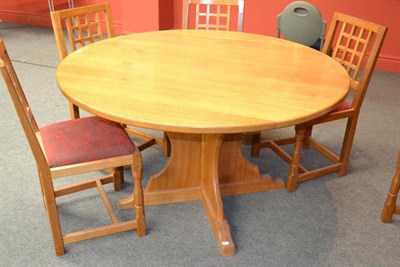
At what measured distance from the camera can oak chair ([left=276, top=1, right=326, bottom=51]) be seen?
3.19m

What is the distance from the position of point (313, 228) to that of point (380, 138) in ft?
3.99

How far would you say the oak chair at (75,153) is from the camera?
1570 mm

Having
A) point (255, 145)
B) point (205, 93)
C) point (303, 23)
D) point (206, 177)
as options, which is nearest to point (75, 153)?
point (205, 93)

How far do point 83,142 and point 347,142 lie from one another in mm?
1479

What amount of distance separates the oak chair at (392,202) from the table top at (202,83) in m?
0.57

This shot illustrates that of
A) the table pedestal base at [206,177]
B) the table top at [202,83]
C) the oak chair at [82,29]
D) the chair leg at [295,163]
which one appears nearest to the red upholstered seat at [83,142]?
the table top at [202,83]

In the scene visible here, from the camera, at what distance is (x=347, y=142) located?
7.63 feet

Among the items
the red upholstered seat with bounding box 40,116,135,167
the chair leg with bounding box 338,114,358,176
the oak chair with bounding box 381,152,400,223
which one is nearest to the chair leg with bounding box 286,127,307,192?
the chair leg with bounding box 338,114,358,176

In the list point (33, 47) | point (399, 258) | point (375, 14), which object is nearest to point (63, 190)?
point (399, 258)

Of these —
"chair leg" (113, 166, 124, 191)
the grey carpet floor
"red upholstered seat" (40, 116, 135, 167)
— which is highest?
"red upholstered seat" (40, 116, 135, 167)

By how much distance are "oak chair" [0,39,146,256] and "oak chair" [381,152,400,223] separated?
119 cm

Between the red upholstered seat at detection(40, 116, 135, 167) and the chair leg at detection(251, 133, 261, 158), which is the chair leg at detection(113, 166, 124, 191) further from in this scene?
the chair leg at detection(251, 133, 261, 158)

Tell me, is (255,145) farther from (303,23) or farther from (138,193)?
(303,23)

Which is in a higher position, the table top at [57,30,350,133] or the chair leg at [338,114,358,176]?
the table top at [57,30,350,133]
